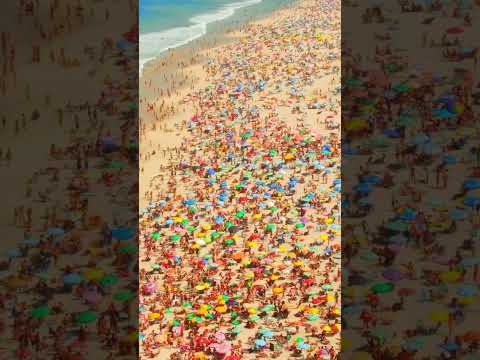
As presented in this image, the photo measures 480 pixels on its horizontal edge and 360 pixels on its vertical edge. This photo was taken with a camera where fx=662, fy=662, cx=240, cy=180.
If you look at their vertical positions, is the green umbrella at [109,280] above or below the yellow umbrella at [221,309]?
above

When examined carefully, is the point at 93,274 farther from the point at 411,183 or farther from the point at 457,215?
the point at 457,215

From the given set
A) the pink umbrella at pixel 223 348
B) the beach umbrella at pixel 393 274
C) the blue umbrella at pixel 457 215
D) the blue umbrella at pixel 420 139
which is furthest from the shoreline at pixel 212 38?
the beach umbrella at pixel 393 274

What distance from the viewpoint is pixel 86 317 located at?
262 inches

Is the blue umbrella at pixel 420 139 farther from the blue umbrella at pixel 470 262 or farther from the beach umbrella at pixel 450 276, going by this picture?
the beach umbrella at pixel 450 276

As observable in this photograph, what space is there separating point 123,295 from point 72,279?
2.33ft

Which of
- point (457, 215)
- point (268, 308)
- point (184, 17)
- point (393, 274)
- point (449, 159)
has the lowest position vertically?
point (268, 308)

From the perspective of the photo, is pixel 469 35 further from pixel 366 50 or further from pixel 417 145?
pixel 417 145

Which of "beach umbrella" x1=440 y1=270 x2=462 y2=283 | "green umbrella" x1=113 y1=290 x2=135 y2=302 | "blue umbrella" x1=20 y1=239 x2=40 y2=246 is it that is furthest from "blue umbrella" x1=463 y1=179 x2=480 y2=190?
"blue umbrella" x1=20 y1=239 x2=40 y2=246

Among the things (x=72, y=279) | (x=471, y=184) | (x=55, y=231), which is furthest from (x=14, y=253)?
(x=471, y=184)

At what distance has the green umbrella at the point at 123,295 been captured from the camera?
6960 millimetres

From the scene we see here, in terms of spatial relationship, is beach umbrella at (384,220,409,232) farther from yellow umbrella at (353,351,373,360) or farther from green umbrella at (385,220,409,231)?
yellow umbrella at (353,351,373,360)

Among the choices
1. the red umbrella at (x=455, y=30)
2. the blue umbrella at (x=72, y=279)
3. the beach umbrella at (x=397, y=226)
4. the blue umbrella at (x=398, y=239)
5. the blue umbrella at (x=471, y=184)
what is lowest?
the blue umbrella at (x=72, y=279)

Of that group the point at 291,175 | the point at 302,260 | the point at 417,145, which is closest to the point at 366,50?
the point at 291,175

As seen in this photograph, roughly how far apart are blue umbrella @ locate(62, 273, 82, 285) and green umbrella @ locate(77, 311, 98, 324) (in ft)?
2.13
